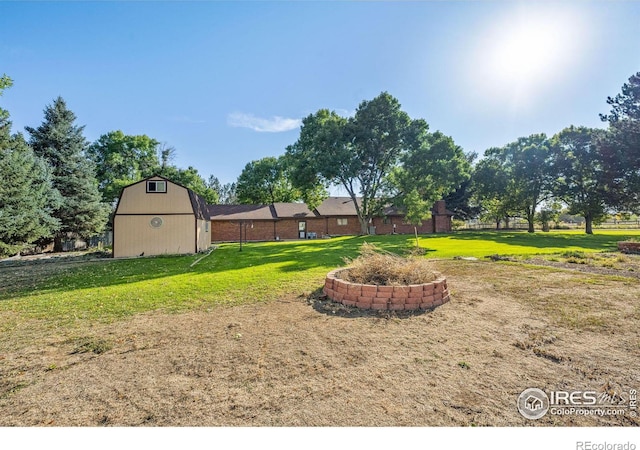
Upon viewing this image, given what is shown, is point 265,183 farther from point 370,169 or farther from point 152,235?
point 152,235

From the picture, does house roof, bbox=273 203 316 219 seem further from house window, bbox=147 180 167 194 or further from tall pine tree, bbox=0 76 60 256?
tall pine tree, bbox=0 76 60 256

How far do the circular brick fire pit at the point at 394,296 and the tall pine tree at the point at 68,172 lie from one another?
2426 cm

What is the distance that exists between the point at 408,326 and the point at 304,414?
102 inches

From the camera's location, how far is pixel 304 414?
7.60ft

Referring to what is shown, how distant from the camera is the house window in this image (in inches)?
650

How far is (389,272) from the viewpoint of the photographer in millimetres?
5980

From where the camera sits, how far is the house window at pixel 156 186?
1652cm

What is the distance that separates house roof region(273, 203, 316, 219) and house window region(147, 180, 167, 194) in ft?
45.6

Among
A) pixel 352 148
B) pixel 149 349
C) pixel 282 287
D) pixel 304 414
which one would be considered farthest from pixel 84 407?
pixel 352 148

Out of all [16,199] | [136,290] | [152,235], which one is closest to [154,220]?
[152,235]

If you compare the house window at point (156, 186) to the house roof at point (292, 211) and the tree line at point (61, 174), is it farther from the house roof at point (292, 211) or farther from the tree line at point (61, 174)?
the house roof at point (292, 211)

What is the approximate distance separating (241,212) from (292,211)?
567cm

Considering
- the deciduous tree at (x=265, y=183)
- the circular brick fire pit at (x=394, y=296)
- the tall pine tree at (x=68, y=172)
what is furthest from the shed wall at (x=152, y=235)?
the deciduous tree at (x=265, y=183)

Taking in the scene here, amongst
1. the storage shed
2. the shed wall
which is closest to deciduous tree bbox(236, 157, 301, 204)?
the storage shed
